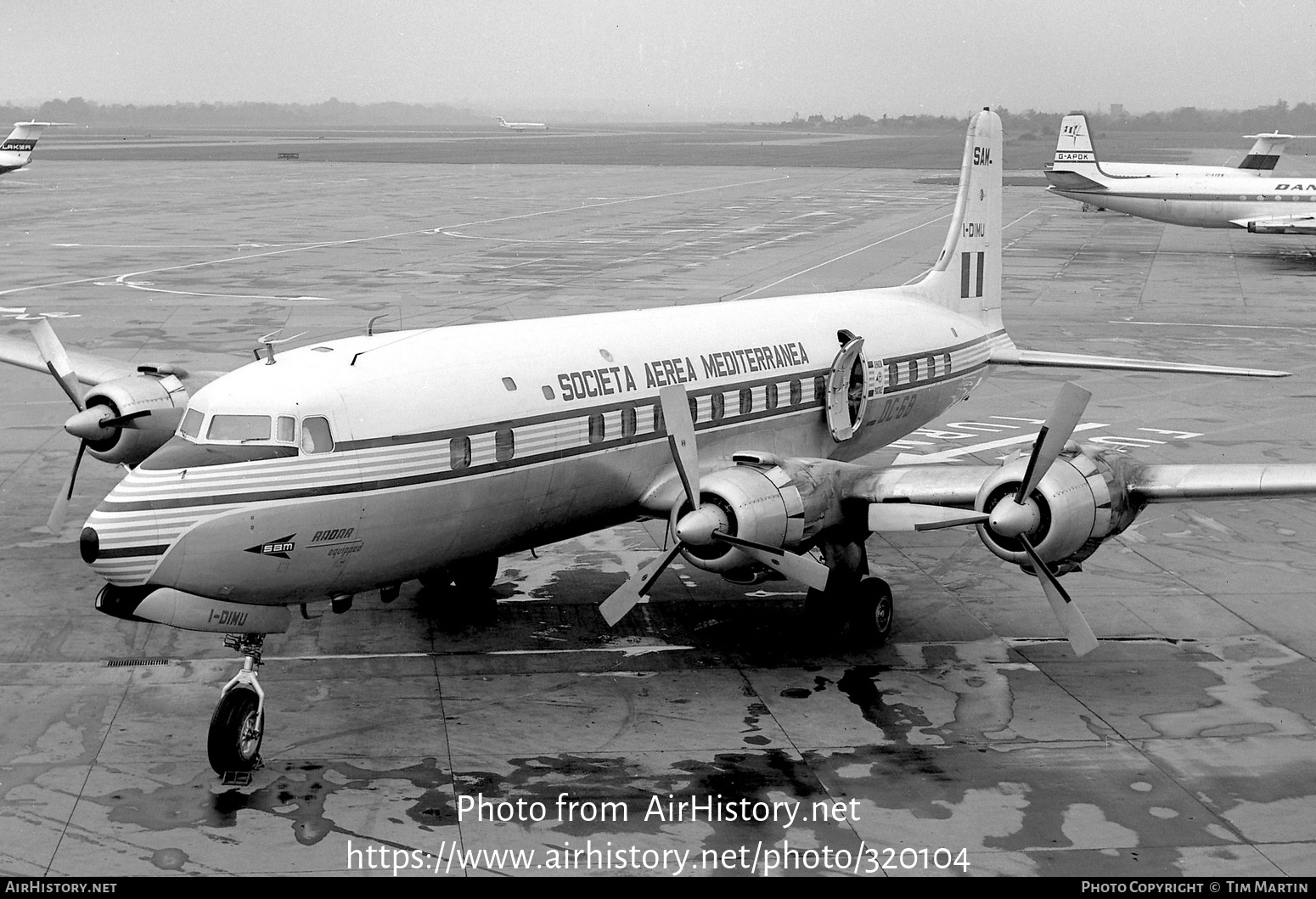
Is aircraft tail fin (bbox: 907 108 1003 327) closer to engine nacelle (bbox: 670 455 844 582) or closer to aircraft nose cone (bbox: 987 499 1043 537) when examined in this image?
engine nacelle (bbox: 670 455 844 582)

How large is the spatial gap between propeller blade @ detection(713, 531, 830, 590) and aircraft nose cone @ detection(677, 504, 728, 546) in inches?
3.3

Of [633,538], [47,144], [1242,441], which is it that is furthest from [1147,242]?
[47,144]

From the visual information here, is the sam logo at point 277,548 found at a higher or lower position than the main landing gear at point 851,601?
higher

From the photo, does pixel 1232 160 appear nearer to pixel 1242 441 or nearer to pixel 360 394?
pixel 1242 441

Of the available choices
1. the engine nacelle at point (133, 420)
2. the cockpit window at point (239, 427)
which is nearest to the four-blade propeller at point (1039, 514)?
the cockpit window at point (239, 427)

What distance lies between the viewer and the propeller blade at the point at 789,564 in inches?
570

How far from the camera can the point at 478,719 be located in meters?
14.1

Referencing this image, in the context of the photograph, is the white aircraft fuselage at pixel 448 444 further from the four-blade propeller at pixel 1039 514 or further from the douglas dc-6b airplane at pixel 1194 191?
the douglas dc-6b airplane at pixel 1194 191

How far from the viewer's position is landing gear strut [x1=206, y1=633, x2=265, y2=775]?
1247 cm

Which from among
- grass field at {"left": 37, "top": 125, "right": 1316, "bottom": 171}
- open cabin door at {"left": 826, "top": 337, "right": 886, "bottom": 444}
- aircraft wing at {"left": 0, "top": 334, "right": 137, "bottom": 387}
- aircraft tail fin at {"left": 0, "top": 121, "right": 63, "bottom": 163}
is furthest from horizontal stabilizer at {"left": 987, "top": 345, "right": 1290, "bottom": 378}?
grass field at {"left": 37, "top": 125, "right": 1316, "bottom": 171}

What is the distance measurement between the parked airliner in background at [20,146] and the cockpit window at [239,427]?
8035cm

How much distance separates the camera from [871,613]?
16516mm

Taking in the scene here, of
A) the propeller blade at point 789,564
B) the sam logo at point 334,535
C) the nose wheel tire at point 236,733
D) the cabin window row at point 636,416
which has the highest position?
the cabin window row at point 636,416

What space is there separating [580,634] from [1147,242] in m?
60.4
